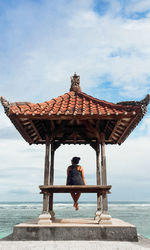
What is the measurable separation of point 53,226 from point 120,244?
68.8 inches

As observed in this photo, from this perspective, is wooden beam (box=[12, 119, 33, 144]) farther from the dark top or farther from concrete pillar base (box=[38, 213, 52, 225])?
concrete pillar base (box=[38, 213, 52, 225])

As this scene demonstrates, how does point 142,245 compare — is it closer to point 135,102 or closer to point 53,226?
point 53,226

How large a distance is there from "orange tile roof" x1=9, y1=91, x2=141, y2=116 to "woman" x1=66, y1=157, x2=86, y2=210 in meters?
1.73

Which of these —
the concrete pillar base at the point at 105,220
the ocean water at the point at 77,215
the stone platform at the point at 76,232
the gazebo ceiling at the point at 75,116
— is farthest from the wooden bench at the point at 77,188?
the ocean water at the point at 77,215

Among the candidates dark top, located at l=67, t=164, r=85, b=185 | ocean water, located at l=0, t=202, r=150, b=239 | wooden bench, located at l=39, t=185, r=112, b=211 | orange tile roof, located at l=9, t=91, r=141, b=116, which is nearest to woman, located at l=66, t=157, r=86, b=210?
dark top, located at l=67, t=164, r=85, b=185

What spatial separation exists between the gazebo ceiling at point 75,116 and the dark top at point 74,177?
1250 millimetres

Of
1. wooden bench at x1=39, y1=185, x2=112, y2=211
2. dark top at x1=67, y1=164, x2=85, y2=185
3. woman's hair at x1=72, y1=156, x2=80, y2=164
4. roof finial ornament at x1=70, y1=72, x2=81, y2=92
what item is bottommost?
wooden bench at x1=39, y1=185, x2=112, y2=211

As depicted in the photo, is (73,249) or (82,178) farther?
(82,178)

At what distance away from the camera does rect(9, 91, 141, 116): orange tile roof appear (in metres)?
6.72

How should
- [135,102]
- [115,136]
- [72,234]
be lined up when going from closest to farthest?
[72,234], [135,102], [115,136]

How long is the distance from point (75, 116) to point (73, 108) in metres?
0.54

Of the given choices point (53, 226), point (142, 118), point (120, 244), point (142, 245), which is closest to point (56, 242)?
point (53, 226)

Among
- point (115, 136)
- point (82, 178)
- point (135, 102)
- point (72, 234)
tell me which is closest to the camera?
point (72, 234)

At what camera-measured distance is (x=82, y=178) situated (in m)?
7.48
